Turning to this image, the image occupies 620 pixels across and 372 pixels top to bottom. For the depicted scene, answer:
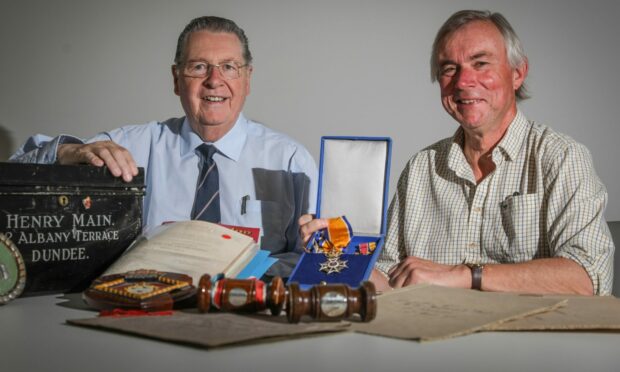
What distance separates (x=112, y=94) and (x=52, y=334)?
2046 millimetres

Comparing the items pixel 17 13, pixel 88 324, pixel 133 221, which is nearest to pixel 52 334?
pixel 88 324

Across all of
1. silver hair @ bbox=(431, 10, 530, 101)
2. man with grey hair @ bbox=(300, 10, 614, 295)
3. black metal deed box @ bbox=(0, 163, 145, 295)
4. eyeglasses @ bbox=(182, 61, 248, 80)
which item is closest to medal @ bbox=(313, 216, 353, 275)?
man with grey hair @ bbox=(300, 10, 614, 295)

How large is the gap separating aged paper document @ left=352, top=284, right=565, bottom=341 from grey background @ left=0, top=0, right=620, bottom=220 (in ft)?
5.35

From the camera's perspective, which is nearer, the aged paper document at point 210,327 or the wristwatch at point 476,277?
the aged paper document at point 210,327

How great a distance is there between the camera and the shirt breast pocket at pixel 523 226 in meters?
2.04

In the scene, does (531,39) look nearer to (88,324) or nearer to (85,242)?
(85,242)

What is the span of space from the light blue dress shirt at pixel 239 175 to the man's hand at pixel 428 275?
27.5 inches

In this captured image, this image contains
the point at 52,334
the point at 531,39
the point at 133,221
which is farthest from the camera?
the point at 531,39

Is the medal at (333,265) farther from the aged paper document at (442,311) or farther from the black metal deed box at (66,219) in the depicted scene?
the black metal deed box at (66,219)

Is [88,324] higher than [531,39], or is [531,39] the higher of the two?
[531,39]

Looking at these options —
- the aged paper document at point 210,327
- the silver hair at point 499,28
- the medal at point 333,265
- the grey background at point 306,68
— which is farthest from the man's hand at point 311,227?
the grey background at point 306,68

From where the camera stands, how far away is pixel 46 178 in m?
1.54

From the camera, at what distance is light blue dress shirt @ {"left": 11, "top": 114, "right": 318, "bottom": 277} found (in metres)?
2.48

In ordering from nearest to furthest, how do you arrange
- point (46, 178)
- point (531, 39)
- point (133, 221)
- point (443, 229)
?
point (46, 178)
point (133, 221)
point (443, 229)
point (531, 39)
